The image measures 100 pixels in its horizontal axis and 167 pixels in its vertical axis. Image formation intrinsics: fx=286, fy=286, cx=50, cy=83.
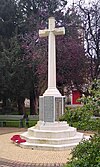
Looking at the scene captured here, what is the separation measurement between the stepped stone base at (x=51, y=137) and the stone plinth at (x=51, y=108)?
0.29 meters

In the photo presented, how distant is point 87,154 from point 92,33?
56.5 ft

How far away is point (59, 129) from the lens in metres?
12.8

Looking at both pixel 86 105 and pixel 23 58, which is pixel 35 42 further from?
pixel 86 105

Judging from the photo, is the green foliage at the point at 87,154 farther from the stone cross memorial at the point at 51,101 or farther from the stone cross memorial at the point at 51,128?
the stone cross memorial at the point at 51,101

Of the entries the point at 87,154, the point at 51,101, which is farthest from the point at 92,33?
the point at 87,154

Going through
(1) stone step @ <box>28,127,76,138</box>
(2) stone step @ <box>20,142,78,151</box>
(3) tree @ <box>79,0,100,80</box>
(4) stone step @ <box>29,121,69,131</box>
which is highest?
(3) tree @ <box>79,0,100,80</box>

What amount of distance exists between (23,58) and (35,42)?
5.35 feet

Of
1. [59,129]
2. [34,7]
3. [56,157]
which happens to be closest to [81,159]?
[56,157]

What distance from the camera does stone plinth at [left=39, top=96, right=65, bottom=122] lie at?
1336 centimetres

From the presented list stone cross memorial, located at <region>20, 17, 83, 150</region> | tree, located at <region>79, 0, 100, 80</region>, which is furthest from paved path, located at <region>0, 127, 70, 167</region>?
tree, located at <region>79, 0, 100, 80</region>

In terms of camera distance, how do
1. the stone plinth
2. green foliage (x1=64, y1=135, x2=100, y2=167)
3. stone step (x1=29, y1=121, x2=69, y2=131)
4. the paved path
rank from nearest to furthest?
green foliage (x1=64, y1=135, x2=100, y2=167) < the paved path < stone step (x1=29, y1=121, x2=69, y2=131) < the stone plinth

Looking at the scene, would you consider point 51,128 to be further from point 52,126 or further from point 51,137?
point 51,137

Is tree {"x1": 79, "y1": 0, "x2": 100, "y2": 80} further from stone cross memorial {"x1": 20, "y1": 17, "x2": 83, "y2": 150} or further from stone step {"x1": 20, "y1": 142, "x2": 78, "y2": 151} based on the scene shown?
stone step {"x1": 20, "y1": 142, "x2": 78, "y2": 151}

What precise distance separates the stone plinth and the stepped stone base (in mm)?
291
